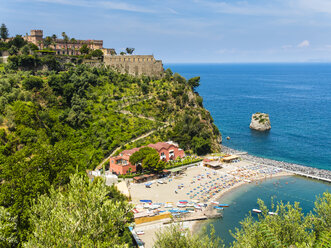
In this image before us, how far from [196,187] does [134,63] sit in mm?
50995

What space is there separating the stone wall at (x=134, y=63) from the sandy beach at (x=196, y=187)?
41.3 meters

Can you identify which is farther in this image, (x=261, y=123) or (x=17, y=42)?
(x=261, y=123)

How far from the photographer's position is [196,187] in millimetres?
48312

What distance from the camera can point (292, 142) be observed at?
76.6 m

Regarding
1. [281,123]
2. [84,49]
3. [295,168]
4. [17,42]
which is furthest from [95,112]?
[281,123]

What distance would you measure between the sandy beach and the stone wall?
135ft

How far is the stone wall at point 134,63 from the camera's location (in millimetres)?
84625

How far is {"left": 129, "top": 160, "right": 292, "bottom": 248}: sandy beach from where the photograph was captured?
126ft

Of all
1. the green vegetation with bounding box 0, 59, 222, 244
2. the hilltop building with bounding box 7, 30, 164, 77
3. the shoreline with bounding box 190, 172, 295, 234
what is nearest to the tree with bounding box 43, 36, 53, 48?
the hilltop building with bounding box 7, 30, 164, 77

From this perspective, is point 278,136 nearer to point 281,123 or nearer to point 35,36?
point 281,123

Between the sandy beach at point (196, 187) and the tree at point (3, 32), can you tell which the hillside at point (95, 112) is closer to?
the sandy beach at point (196, 187)

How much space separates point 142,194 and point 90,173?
11196 mm

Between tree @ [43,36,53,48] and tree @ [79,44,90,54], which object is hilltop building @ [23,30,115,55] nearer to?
tree @ [43,36,53,48]

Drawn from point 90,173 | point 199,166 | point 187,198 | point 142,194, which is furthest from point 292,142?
point 90,173
